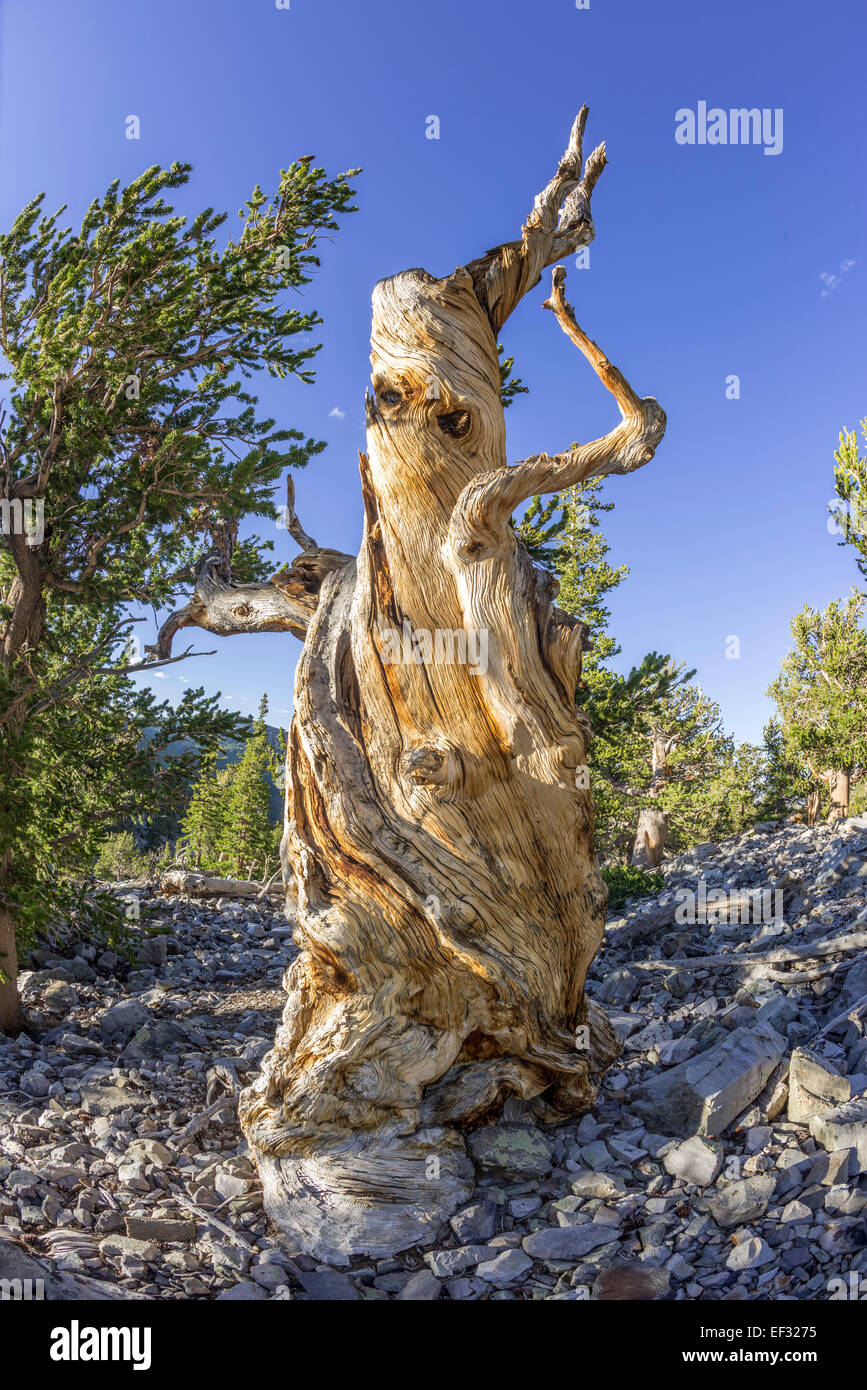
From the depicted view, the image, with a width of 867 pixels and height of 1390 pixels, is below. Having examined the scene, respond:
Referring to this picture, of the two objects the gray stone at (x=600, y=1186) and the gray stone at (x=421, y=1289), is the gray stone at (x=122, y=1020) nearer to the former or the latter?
the gray stone at (x=421, y=1289)

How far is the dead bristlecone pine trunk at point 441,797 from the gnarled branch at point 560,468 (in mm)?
13

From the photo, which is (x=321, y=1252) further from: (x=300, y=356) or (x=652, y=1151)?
(x=300, y=356)

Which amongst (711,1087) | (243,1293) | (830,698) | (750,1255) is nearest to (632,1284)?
(750,1255)

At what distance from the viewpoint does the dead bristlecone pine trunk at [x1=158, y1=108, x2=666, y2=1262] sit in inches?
170

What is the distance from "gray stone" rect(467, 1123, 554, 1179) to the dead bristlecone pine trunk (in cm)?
11

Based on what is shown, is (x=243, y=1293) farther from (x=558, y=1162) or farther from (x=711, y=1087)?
(x=711, y=1087)

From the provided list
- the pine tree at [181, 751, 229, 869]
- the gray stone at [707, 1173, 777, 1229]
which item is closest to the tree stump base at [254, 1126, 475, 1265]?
the gray stone at [707, 1173, 777, 1229]

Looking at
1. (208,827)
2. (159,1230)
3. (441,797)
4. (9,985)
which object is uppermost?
(441,797)

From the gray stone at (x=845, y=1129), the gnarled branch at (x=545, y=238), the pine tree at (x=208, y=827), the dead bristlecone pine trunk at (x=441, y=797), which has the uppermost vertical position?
the gnarled branch at (x=545, y=238)

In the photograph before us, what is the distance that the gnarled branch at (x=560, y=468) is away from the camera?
426 centimetres

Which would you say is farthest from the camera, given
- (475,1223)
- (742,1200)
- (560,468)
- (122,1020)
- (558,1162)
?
(122,1020)

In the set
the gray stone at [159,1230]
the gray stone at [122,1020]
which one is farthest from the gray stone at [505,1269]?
the gray stone at [122,1020]

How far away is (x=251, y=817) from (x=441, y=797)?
20486 millimetres

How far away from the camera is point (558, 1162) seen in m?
4.41
